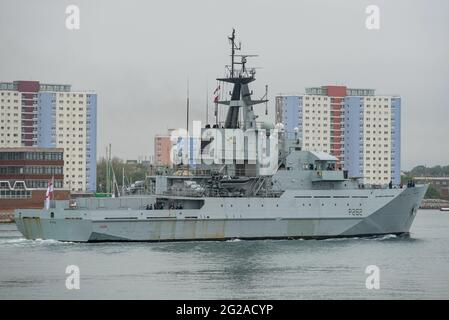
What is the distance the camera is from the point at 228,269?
35656 millimetres

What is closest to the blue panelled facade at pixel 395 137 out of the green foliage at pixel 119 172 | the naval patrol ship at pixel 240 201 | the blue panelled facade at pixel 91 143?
the green foliage at pixel 119 172

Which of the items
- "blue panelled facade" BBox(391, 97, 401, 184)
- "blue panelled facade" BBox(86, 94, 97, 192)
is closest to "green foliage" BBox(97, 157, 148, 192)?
"blue panelled facade" BBox(86, 94, 97, 192)

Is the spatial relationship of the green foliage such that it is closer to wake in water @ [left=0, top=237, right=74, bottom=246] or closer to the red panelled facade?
the red panelled facade

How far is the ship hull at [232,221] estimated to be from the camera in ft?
143

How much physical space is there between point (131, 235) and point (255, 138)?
8341 millimetres

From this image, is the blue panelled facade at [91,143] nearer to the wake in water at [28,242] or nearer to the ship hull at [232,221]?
the wake in water at [28,242]

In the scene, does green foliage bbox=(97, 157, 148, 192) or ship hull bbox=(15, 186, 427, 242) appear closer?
ship hull bbox=(15, 186, 427, 242)

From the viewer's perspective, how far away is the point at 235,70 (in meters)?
49.0

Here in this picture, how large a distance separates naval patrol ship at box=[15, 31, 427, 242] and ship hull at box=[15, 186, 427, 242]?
5 cm

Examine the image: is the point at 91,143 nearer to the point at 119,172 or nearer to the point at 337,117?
the point at 119,172

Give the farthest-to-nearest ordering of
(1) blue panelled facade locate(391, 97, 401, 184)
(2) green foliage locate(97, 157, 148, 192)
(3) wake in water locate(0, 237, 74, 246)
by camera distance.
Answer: (1) blue panelled facade locate(391, 97, 401, 184) < (2) green foliage locate(97, 157, 148, 192) < (3) wake in water locate(0, 237, 74, 246)

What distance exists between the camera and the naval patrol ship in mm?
44000
